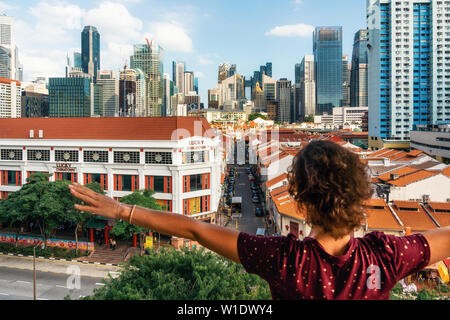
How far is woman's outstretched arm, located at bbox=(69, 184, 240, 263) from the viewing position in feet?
6.21

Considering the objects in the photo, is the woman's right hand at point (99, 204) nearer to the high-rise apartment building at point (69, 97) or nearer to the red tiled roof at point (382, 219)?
the red tiled roof at point (382, 219)

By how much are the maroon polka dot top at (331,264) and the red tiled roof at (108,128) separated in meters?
24.8

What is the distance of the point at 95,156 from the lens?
2778 cm

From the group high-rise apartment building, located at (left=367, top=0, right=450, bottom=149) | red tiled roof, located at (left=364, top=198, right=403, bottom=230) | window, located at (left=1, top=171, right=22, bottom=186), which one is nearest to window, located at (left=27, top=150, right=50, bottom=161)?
window, located at (left=1, top=171, right=22, bottom=186)

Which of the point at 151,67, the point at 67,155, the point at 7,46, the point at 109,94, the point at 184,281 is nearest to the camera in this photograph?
the point at 184,281

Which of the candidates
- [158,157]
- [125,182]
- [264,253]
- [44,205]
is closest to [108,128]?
[125,182]

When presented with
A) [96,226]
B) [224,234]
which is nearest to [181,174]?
[96,226]

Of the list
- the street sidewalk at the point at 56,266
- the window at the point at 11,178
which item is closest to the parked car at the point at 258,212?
the street sidewalk at the point at 56,266

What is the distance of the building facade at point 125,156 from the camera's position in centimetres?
2650

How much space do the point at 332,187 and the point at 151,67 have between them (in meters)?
168

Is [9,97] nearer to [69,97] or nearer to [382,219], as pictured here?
[69,97]

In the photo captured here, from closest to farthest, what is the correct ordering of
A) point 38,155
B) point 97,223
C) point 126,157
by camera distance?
point 97,223, point 126,157, point 38,155

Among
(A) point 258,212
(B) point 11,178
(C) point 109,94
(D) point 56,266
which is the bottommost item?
(D) point 56,266

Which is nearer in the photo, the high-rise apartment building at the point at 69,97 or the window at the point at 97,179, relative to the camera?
the window at the point at 97,179
